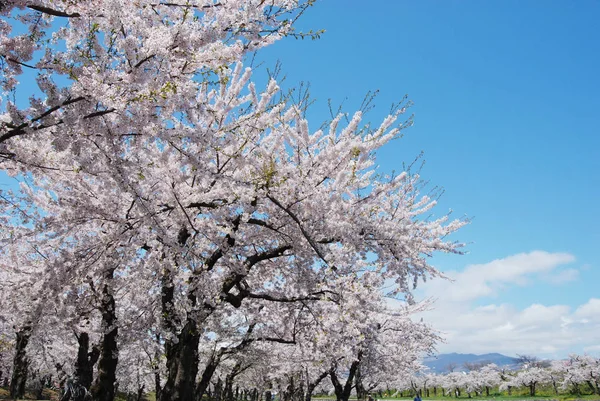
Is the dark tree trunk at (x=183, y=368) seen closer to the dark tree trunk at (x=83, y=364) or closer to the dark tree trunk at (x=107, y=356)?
the dark tree trunk at (x=107, y=356)

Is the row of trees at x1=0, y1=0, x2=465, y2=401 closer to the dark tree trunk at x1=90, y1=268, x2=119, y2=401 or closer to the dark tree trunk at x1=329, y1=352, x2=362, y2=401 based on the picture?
the dark tree trunk at x1=90, y1=268, x2=119, y2=401

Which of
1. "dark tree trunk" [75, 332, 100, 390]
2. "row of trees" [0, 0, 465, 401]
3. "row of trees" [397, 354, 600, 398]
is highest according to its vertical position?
"row of trees" [0, 0, 465, 401]

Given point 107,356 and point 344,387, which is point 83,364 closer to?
point 107,356

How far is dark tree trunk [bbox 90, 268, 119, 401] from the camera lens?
11523mm

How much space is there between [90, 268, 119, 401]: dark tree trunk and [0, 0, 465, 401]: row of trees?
36mm

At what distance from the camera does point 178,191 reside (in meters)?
8.67

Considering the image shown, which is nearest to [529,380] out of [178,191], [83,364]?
[83,364]

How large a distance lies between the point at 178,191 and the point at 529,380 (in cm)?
10789

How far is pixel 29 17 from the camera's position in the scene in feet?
16.8

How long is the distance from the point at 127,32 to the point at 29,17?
3.85ft

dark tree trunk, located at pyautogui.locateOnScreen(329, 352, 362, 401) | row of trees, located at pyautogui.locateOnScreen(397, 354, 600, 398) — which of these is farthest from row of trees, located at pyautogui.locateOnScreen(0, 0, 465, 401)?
row of trees, located at pyautogui.locateOnScreen(397, 354, 600, 398)

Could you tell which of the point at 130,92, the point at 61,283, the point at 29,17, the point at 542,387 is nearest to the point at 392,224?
the point at 130,92

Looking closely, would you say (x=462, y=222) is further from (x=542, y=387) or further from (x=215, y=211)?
(x=542, y=387)

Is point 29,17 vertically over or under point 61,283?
over
